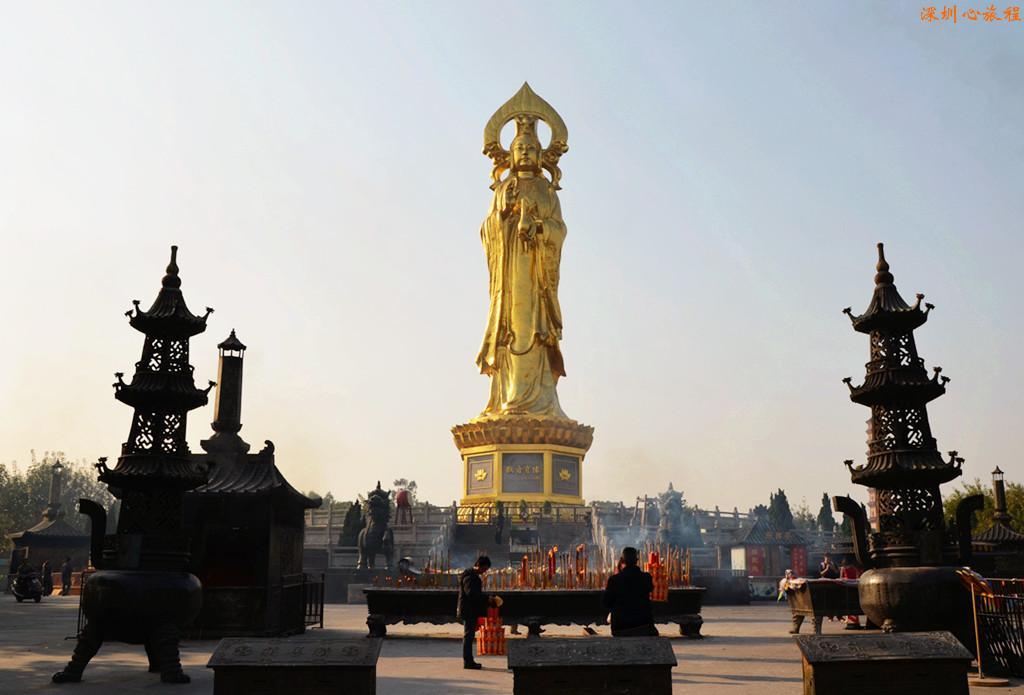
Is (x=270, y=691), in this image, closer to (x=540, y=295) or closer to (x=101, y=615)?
(x=101, y=615)

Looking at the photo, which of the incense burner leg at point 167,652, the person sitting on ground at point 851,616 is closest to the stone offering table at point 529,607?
the person sitting on ground at point 851,616

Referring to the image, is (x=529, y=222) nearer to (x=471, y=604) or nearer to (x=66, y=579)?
(x=66, y=579)

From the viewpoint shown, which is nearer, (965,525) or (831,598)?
(965,525)

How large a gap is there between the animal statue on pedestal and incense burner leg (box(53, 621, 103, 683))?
21.0m

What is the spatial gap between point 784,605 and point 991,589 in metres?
16.3

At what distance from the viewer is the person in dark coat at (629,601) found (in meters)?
9.13

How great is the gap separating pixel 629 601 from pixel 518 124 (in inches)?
1420

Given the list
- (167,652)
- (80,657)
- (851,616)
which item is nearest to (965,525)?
(851,616)

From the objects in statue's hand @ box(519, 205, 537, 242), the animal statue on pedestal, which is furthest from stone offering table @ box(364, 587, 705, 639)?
statue's hand @ box(519, 205, 537, 242)

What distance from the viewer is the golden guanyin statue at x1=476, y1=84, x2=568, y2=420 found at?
137 feet

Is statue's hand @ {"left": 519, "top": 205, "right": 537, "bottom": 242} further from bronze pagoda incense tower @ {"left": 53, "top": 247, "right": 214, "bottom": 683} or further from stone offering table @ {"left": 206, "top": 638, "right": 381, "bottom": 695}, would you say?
stone offering table @ {"left": 206, "top": 638, "right": 381, "bottom": 695}

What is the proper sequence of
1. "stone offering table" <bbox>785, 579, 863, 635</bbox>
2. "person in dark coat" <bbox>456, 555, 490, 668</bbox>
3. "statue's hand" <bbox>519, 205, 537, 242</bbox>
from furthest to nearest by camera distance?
"statue's hand" <bbox>519, 205, 537, 242</bbox> → "stone offering table" <bbox>785, 579, 863, 635</bbox> → "person in dark coat" <bbox>456, 555, 490, 668</bbox>

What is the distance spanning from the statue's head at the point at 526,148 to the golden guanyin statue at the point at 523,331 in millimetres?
43

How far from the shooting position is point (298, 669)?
6691mm
